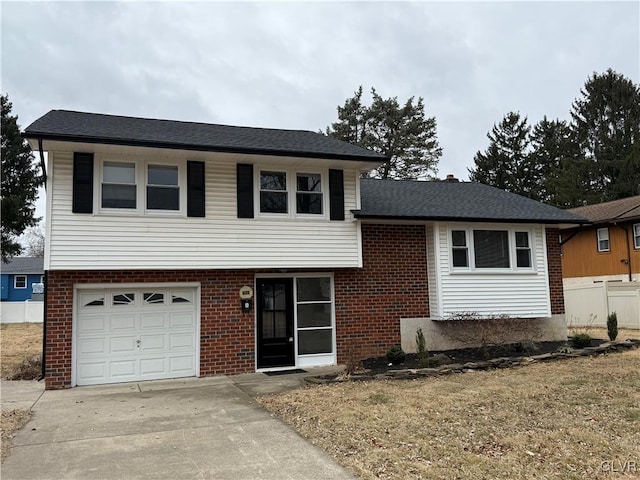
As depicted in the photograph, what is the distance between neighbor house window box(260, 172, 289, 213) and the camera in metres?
11.3

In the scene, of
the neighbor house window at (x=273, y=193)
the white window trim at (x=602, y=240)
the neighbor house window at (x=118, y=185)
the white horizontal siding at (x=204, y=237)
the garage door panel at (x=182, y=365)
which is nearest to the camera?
the white horizontal siding at (x=204, y=237)

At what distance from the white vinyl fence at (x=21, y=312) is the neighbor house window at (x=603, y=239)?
29.3 meters

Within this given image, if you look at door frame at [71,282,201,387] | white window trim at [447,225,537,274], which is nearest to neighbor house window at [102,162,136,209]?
door frame at [71,282,201,387]

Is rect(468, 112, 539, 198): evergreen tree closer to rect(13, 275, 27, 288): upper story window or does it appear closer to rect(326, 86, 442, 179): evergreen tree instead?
rect(326, 86, 442, 179): evergreen tree

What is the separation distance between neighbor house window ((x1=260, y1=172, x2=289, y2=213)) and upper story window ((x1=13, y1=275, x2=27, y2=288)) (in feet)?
127

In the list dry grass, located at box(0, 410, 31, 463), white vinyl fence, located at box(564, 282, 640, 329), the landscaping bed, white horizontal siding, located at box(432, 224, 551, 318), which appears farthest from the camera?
white vinyl fence, located at box(564, 282, 640, 329)

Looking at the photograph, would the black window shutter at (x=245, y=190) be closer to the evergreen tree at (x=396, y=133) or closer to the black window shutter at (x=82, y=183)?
the black window shutter at (x=82, y=183)

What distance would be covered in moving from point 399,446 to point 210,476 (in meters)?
2.10

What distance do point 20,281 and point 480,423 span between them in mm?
44597

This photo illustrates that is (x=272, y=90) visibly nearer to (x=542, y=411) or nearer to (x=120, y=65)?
(x=120, y=65)

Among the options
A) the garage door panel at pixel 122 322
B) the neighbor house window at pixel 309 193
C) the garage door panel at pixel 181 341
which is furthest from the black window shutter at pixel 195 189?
the garage door panel at pixel 181 341

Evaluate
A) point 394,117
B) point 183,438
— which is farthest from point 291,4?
point 394,117

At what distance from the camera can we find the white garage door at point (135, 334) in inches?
405

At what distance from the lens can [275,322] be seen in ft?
38.3
